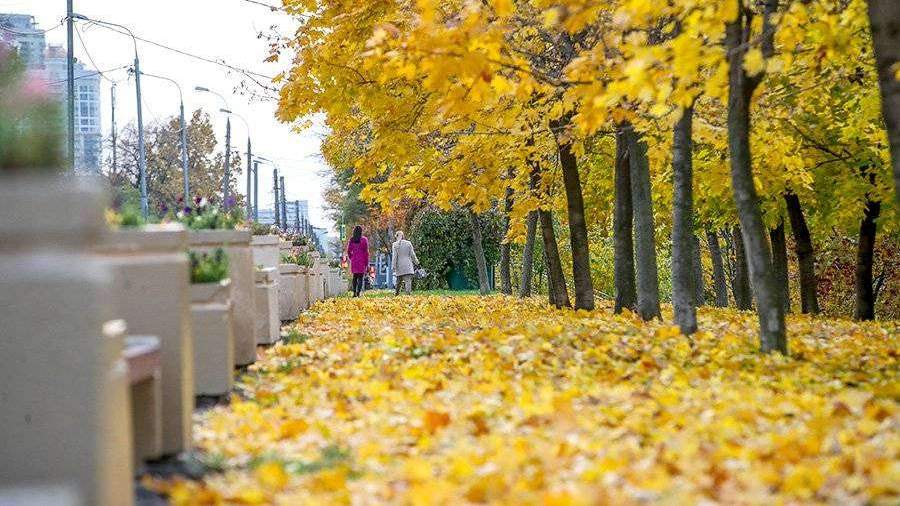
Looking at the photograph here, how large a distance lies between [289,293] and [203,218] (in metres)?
6.77

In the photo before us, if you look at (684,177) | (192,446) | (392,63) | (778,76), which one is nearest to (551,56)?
(778,76)

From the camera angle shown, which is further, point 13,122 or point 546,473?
point 546,473

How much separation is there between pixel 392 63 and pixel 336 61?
5.50 metres

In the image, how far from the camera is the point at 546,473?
4.51m

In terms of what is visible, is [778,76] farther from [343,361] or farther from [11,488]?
[11,488]

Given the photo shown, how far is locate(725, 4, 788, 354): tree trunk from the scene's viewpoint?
955cm

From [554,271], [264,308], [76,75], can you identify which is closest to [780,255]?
[554,271]

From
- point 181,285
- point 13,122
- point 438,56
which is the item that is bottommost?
point 181,285

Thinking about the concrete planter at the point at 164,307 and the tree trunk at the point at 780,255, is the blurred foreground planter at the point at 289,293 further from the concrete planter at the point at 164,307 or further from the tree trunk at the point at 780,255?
the tree trunk at the point at 780,255

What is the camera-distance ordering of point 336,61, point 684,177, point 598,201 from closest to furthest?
1. point 684,177
2. point 336,61
3. point 598,201

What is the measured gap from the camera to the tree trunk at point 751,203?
955cm

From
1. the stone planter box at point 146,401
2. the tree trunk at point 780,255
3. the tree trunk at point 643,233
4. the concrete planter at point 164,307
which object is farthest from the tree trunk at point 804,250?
the stone planter box at point 146,401

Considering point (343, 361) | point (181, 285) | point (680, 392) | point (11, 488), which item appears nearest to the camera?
point (11, 488)

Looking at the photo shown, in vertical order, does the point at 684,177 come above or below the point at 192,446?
above
